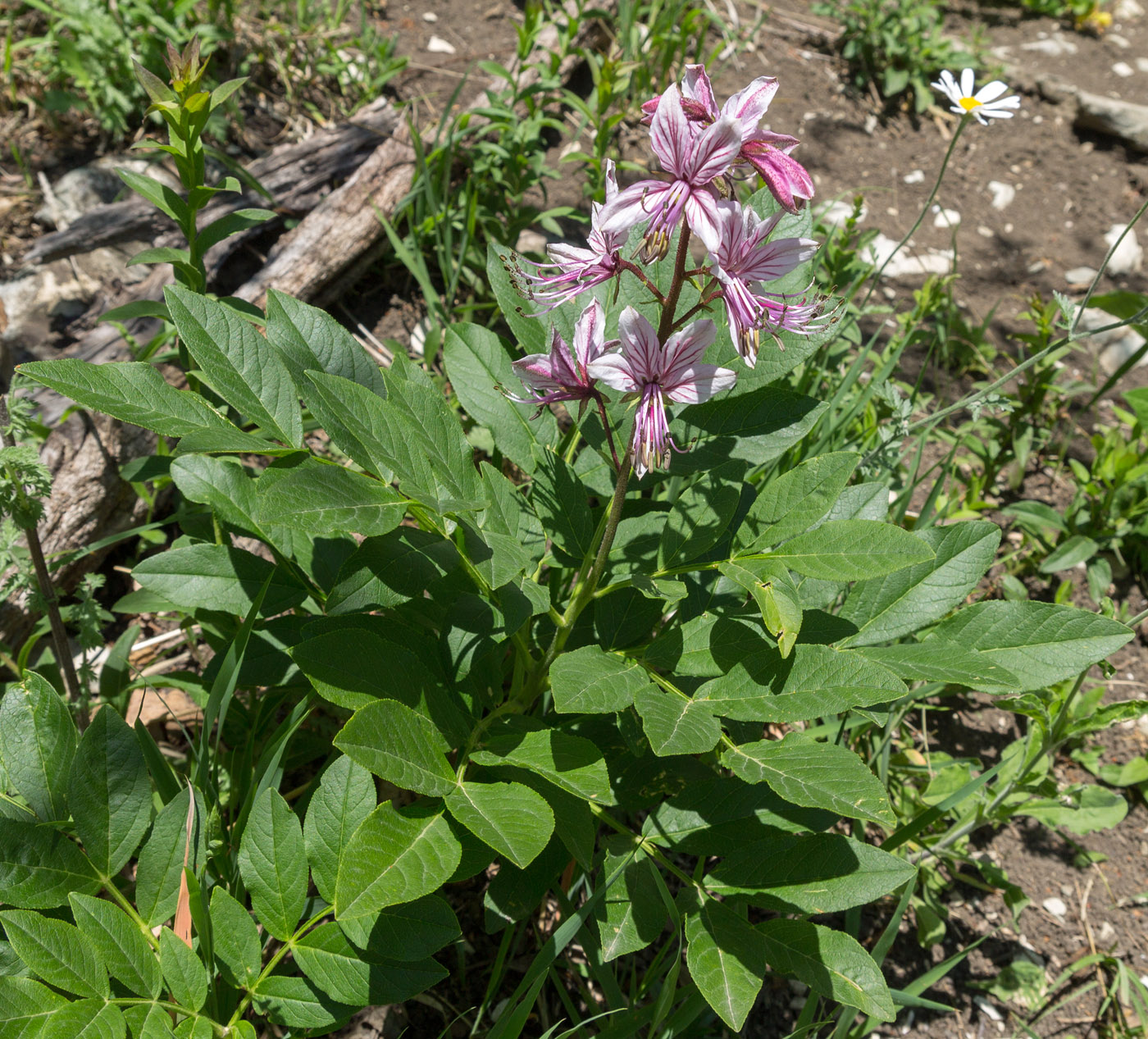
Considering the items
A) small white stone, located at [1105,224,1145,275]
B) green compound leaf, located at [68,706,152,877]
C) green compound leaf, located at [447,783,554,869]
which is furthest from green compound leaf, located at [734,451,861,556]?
small white stone, located at [1105,224,1145,275]

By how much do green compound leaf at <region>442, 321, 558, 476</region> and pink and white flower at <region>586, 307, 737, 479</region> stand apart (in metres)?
0.35

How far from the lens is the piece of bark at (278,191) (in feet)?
9.37

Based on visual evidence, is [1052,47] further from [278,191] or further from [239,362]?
[239,362]

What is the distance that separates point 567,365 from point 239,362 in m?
0.58

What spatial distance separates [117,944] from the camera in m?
1.31

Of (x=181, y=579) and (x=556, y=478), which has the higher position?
(x=556, y=478)

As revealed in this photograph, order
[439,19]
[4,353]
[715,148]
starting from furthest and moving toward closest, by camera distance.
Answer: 1. [439,19]
2. [4,353]
3. [715,148]

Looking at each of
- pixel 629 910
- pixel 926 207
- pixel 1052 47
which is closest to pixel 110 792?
pixel 629 910

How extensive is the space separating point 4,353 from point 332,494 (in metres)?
1.86

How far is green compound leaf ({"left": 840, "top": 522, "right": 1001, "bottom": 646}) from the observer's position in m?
1.62

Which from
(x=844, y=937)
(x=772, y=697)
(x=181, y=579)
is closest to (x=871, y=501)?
(x=772, y=697)

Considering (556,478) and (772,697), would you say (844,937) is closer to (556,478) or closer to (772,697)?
(772,697)

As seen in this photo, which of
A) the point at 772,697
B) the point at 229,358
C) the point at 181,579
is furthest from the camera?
the point at 181,579

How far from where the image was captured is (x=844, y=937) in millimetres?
1434
